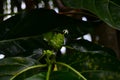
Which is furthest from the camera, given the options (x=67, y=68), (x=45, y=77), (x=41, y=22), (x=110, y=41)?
(x=110, y=41)

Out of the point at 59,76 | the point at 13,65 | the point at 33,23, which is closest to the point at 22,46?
the point at 33,23

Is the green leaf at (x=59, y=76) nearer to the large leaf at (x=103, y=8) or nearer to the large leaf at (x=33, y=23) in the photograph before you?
the large leaf at (x=103, y=8)

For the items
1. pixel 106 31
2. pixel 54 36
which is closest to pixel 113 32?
pixel 106 31

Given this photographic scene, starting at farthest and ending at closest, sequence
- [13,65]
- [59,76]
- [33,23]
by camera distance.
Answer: [33,23], [13,65], [59,76]

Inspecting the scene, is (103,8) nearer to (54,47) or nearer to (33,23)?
(54,47)

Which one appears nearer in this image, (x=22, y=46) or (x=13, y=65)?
(x=13, y=65)

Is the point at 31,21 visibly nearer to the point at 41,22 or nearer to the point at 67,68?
the point at 41,22
